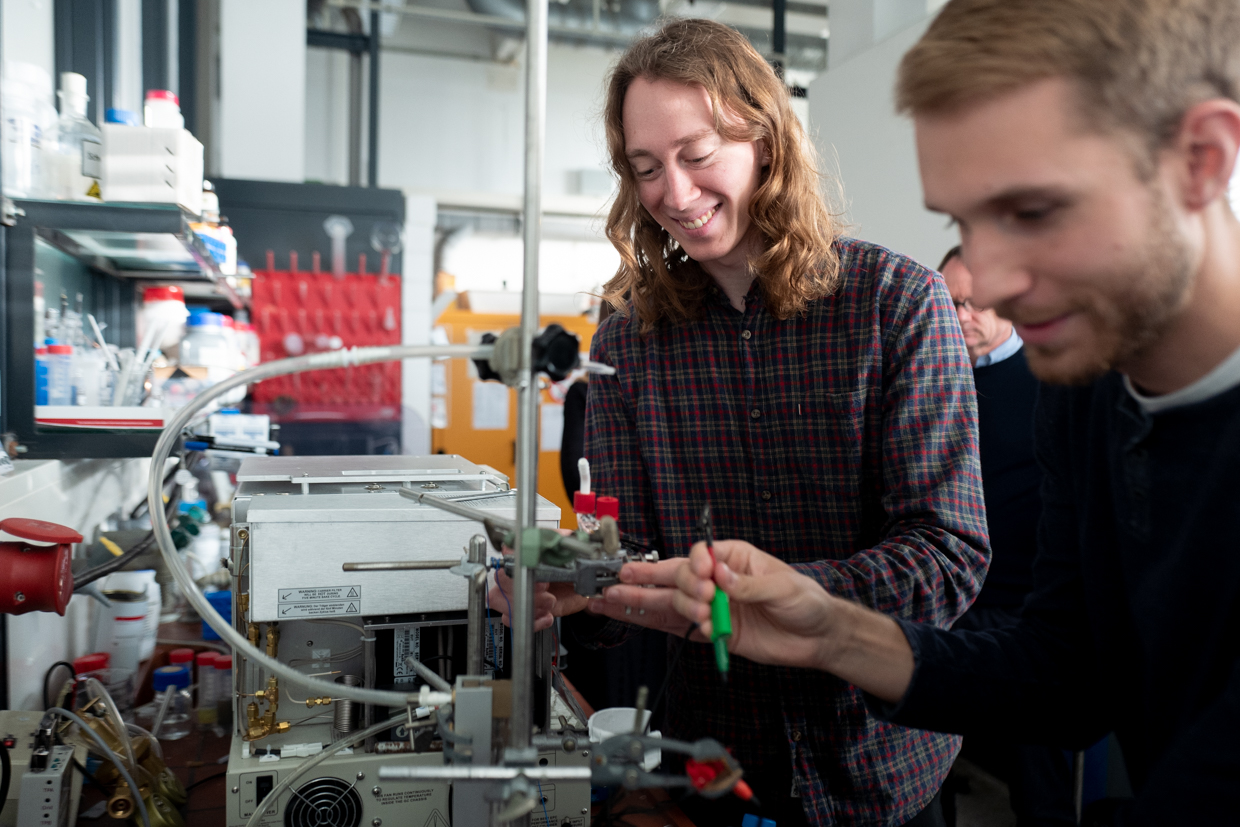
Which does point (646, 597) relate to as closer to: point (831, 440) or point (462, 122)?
point (831, 440)

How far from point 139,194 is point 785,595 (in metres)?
1.30

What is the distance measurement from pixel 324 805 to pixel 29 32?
170 centimetres

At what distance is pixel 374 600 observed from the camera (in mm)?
935

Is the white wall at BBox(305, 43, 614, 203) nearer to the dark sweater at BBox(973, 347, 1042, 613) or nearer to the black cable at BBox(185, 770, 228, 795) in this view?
the dark sweater at BBox(973, 347, 1042, 613)

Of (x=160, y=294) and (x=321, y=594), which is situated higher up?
(x=160, y=294)

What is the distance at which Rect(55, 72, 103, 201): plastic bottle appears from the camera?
1.45 metres

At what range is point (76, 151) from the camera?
149cm

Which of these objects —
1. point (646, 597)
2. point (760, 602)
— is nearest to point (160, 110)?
point (646, 597)

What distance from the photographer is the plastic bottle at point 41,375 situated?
1.52 m

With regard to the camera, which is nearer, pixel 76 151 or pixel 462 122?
pixel 76 151

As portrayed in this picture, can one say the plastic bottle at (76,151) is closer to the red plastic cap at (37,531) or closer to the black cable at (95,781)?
the red plastic cap at (37,531)

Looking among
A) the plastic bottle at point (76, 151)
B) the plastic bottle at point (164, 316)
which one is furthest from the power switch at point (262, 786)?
the plastic bottle at point (164, 316)

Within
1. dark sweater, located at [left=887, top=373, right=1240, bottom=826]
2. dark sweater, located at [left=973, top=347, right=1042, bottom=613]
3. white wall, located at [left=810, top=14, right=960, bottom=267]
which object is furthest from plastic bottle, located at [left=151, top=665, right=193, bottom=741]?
white wall, located at [left=810, top=14, right=960, bottom=267]

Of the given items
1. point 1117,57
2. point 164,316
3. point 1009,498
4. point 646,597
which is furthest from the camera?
point 164,316
